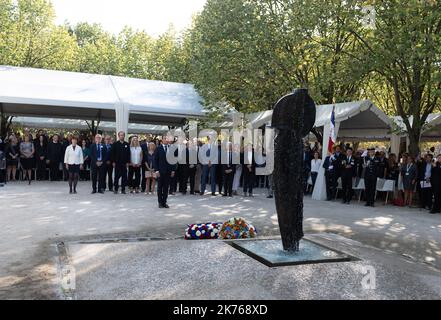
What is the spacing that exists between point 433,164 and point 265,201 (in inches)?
212

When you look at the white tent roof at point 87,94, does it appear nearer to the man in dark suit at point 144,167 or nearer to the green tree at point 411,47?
the man in dark suit at point 144,167

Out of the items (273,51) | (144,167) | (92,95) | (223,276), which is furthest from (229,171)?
(223,276)

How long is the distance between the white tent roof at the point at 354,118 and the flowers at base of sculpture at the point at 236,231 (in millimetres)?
6883

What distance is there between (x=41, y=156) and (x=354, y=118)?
12.8 meters

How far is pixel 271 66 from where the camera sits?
1844 cm

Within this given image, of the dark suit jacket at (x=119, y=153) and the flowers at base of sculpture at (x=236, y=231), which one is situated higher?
the dark suit jacket at (x=119, y=153)

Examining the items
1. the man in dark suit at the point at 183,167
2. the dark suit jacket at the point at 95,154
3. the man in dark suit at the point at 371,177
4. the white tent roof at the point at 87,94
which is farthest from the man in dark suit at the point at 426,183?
the dark suit jacket at the point at 95,154

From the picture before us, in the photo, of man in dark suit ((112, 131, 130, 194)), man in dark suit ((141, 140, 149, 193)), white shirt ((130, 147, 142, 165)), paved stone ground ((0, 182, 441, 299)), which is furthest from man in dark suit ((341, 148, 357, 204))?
man in dark suit ((112, 131, 130, 194))

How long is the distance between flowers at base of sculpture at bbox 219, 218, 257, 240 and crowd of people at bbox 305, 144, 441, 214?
7768mm

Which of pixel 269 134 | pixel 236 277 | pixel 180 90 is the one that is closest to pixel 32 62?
pixel 180 90

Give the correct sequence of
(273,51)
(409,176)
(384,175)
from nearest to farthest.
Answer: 1. (409,176)
2. (384,175)
3. (273,51)

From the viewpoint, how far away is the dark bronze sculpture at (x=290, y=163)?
5.88 meters

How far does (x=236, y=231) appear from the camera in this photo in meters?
7.11

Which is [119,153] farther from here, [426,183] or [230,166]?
[426,183]
